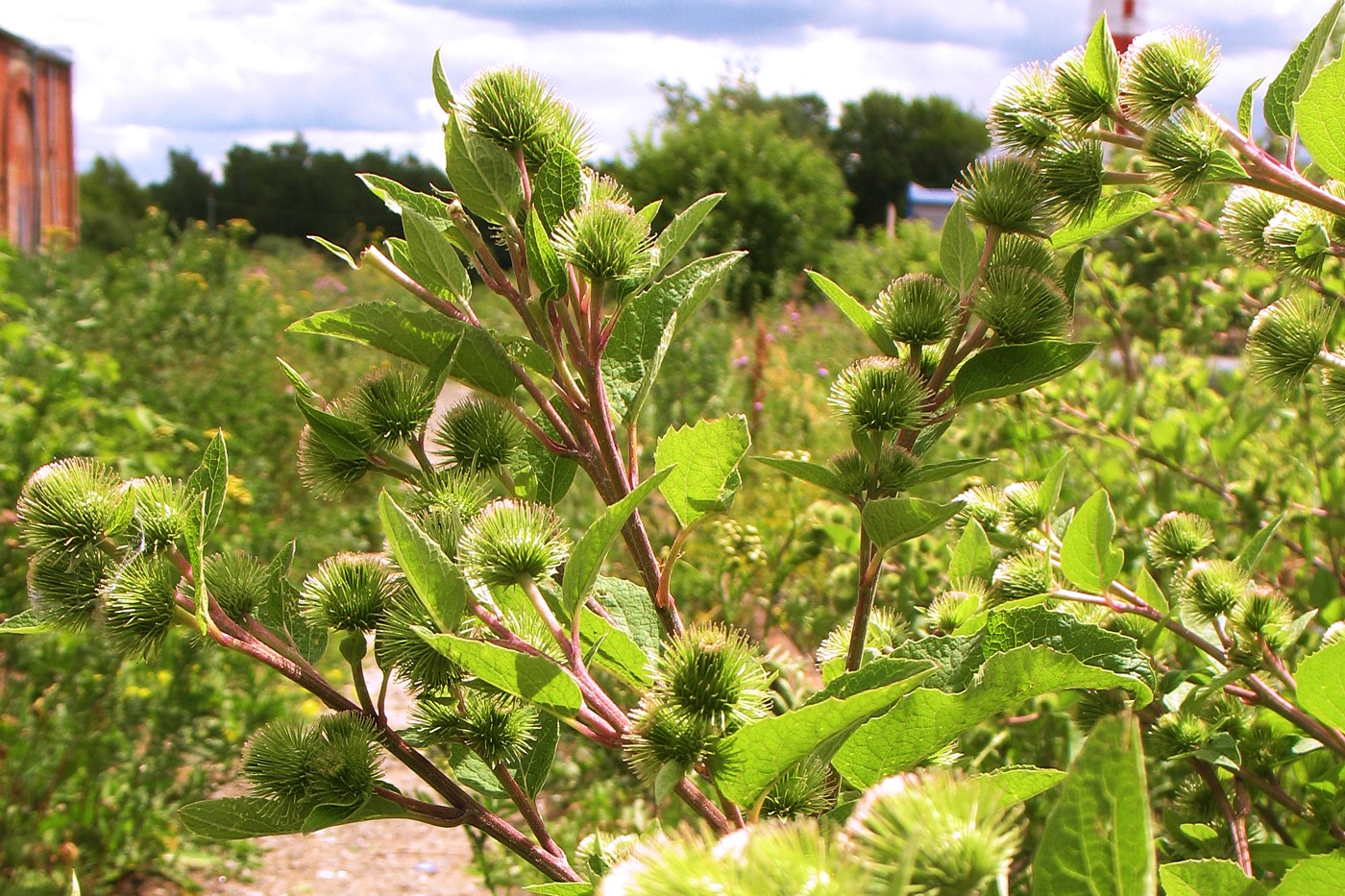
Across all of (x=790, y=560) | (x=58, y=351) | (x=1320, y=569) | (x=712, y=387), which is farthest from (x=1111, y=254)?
(x=58, y=351)

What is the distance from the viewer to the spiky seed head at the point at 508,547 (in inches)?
26.0

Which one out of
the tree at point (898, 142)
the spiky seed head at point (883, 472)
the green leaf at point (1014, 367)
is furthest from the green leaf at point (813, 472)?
the tree at point (898, 142)

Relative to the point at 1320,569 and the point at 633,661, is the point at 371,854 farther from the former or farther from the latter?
the point at 633,661

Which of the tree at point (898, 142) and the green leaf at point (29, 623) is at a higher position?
the tree at point (898, 142)

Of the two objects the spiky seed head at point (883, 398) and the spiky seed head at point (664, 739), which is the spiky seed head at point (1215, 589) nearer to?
the spiky seed head at point (883, 398)

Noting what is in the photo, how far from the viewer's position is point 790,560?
8.73 ft

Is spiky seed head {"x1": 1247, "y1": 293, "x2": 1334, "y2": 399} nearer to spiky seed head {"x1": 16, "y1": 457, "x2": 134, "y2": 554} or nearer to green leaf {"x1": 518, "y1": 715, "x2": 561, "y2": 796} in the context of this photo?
green leaf {"x1": 518, "y1": 715, "x2": 561, "y2": 796}

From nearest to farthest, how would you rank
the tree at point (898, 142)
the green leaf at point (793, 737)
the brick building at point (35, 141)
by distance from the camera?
the green leaf at point (793, 737), the brick building at point (35, 141), the tree at point (898, 142)

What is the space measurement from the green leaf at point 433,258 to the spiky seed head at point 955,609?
1.46 ft

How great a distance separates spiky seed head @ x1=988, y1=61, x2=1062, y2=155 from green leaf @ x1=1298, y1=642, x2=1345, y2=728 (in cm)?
40

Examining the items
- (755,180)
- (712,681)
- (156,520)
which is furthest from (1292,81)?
(755,180)

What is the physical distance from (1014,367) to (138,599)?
606 mm

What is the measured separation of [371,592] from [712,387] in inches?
188

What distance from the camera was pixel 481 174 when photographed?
75 centimetres
